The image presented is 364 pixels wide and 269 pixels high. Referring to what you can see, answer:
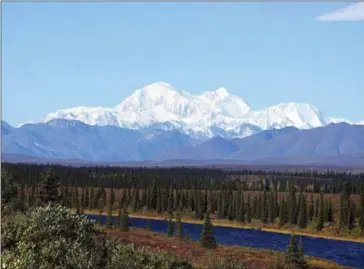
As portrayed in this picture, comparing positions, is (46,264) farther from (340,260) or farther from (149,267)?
(340,260)

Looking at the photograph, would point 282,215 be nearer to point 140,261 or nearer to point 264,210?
point 264,210

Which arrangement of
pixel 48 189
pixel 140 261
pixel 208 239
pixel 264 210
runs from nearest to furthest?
pixel 140 261
pixel 208 239
pixel 48 189
pixel 264 210

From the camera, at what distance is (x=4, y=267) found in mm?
29562

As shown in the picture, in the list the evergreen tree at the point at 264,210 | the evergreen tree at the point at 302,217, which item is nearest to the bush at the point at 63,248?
the evergreen tree at the point at 302,217

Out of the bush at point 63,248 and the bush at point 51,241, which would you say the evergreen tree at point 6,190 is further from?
the bush at point 51,241

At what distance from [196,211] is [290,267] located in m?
128

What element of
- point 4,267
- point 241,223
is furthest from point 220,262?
point 241,223

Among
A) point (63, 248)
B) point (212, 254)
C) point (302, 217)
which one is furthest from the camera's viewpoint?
point (302, 217)

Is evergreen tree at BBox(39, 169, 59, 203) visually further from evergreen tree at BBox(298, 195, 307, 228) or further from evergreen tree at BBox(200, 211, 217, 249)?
evergreen tree at BBox(298, 195, 307, 228)

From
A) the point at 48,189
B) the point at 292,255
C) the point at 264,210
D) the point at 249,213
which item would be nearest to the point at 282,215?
the point at 264,210

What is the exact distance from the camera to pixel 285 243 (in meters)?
134

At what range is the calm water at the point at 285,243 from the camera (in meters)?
114

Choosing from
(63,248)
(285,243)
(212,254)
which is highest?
(63,248)

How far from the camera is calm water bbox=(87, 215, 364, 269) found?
11379 cm
